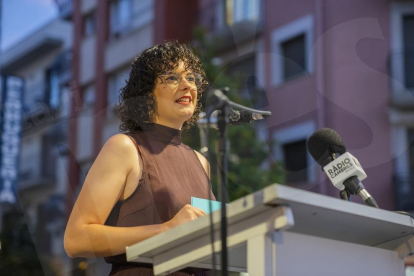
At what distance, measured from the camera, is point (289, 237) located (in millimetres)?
1090

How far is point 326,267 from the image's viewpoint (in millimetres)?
1139

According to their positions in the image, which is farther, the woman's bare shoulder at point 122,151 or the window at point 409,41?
the window at point 409,41

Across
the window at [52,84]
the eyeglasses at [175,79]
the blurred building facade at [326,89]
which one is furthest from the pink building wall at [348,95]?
the window at [52,84]

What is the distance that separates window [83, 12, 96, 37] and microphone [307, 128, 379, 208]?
9.35m

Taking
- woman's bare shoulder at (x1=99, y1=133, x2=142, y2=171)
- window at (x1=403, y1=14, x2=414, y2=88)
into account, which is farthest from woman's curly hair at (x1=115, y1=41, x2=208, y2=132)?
window at (x1=403, y1=14, x2=414, y2=88)

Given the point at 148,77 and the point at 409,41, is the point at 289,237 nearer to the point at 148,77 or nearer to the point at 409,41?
the point at 148,77

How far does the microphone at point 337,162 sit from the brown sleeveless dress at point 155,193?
20cm

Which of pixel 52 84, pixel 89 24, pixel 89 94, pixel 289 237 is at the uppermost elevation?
pixel 89 24

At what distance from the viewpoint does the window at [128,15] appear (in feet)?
32.4

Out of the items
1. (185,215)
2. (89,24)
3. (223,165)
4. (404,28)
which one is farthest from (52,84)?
(223,165)

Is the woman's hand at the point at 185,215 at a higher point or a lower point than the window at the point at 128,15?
lower

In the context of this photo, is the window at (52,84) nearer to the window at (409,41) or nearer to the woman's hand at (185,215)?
the window at (409,41)

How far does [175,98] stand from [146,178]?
18 cm

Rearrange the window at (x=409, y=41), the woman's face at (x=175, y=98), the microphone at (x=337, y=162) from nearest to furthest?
the microphone at (x=337, y=162)
the woman's face at (x=175, y=98)
the window at (x=409, y=41)
